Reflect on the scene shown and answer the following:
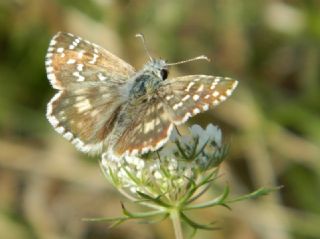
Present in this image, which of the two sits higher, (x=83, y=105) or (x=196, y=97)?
(x=196, y=97)

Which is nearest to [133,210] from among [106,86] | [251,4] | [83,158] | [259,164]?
[83,158]

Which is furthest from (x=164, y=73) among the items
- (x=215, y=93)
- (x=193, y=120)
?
(x=193, y=120)

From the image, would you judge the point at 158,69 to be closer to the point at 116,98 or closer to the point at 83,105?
the point at 116,98

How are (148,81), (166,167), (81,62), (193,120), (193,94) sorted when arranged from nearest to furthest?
(193,94), (166,167), (148,81), (81,62), (193,120)

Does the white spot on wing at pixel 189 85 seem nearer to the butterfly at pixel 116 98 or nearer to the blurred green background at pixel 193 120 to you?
the butterfly at pixel 116 98

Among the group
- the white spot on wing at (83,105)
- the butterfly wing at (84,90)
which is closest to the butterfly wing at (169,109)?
the butterfly wing at (84,90)

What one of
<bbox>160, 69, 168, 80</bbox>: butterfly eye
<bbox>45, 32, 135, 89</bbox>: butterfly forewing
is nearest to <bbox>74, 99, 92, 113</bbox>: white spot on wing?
<bbox>45, 32, 135, 89</bbox>: butterfly forewing

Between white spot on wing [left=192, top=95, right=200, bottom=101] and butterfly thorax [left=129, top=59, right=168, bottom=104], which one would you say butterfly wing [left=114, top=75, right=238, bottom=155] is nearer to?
white spot on wing [left=192, top=95, right=200, bottom=101]
